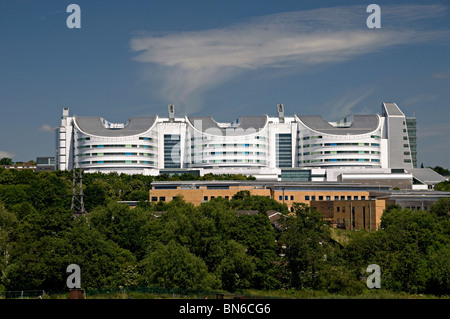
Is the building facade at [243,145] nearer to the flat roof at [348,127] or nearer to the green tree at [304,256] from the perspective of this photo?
the flat roof at [348,127]

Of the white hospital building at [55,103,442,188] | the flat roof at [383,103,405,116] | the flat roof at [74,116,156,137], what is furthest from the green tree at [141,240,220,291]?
the flat roof at [383,103,405,116]

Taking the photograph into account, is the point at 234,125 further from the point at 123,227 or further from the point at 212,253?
the point at 212,253

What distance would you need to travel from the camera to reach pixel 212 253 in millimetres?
43438

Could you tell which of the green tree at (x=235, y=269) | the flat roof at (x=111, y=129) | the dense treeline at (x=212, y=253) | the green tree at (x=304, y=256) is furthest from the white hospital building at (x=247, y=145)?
the green tree at (x=235, y=269)

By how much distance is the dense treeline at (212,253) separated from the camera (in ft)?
127

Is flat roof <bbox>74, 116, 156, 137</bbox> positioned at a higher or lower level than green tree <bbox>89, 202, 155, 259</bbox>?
higher

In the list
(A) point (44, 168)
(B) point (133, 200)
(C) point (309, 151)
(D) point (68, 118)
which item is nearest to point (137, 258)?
(B) point (133, 200)

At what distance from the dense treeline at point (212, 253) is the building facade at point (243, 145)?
93.7 meters

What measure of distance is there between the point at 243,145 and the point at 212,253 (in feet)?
355

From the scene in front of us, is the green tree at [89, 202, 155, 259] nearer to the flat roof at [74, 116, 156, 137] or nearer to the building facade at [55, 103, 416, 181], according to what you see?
the building facade at [55, 103, 416, 181]

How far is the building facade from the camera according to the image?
489 ft

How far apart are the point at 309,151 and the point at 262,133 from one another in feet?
38.3

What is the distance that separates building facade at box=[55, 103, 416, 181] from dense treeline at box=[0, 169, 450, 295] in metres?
93.7
